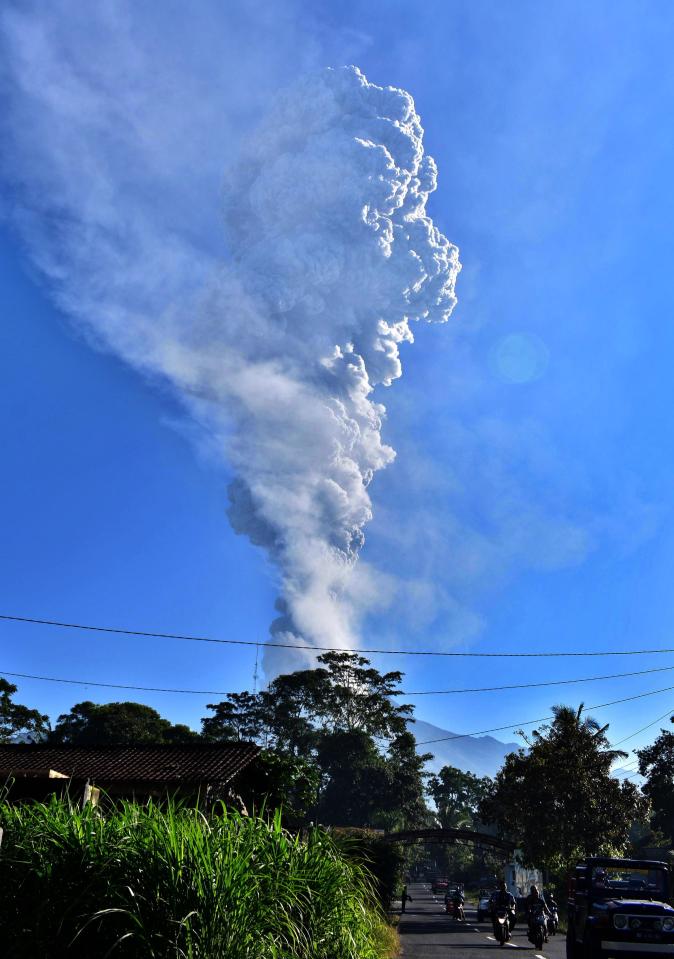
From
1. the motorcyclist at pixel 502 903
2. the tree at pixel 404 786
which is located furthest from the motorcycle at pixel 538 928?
the tree at pixel 404 786

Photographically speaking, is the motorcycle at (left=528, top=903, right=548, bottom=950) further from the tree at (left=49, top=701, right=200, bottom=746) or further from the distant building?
the tree at (left=49, top=701, right=200, bottom=746)

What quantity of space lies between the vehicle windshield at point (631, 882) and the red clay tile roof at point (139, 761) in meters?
14.2

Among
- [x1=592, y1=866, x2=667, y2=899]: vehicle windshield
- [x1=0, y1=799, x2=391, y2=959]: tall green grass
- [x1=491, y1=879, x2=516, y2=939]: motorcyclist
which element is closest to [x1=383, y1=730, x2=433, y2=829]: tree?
[x1=491, y1=879, x2=516, y2=939]: motorcyclist

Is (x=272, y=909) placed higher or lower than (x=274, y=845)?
lower

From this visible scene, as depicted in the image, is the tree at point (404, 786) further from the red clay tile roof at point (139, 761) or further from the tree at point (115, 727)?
the red clay tile roof at point (139, 761)

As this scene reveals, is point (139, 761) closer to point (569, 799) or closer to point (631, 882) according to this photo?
point (631, 882)

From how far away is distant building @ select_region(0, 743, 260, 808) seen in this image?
24062 millimetres

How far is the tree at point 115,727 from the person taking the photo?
76.2m

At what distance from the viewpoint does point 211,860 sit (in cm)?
567

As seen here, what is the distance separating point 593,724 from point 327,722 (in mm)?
49359

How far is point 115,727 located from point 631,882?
70.9 m

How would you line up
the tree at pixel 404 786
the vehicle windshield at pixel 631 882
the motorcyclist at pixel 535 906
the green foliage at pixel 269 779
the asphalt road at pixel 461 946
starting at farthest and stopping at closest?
the tree at pixel 404 786 < the green foliage at pixel 269 779 < the motorcyclist at pixel 535 906 < the asphalt road at pixel 461 946 < the vehicle windshield at pixel 631 882

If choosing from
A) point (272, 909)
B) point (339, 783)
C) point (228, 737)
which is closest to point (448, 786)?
point (339, 783)

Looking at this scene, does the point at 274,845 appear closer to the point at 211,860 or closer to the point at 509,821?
the point at 211,860
